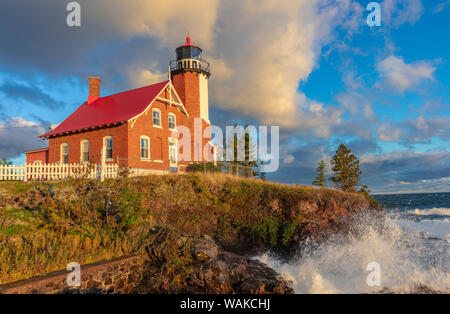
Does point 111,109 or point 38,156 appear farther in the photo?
point 38,156

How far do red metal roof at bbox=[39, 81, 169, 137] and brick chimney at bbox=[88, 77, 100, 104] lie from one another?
44 cm

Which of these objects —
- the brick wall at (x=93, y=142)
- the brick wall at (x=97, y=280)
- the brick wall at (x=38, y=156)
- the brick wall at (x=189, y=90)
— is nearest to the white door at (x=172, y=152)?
the brick wall at (x=189, y=90)

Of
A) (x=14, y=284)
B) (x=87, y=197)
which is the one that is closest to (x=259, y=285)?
(x=14, y=284)

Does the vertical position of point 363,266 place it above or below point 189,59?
below

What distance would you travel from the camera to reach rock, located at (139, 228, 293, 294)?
7.73 meters

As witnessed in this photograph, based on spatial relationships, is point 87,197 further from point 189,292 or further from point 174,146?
point 174,146

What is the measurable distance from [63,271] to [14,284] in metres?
0.99

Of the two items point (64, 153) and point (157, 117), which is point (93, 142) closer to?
point (64, 153)

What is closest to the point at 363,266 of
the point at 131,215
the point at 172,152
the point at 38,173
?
the point at 131,215

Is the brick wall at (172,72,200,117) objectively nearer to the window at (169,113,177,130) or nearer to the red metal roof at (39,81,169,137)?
the window at (169,113,177,130)

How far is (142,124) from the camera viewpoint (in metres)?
21.5

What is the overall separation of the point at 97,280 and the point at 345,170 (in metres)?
33.4

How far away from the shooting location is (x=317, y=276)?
8805 millimetres

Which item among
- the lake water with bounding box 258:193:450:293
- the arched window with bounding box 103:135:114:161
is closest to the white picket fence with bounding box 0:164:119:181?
the arched window with bounding box 103:135:114:161
